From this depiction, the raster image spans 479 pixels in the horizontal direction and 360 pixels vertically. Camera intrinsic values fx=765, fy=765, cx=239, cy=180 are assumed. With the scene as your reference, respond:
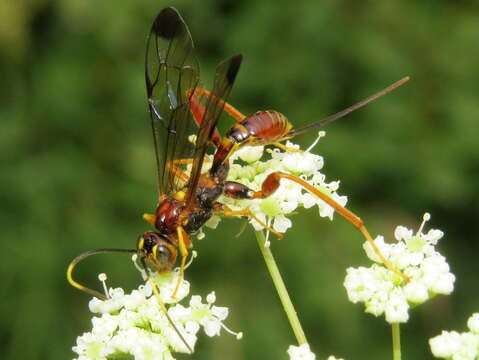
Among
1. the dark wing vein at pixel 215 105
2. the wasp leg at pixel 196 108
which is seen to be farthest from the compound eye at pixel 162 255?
the wasp leg at pixel 196 108

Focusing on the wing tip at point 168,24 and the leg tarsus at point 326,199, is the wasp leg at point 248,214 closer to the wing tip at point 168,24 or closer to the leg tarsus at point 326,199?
the leg tarsus at point 326,199

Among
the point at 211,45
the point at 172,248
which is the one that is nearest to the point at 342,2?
the point at 211,45

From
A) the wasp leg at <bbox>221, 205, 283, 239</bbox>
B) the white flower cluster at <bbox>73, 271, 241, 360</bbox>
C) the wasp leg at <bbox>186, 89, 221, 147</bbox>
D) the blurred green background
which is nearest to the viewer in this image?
the white flower cluster at <bbox>73, 271, 241, 360</bbox>

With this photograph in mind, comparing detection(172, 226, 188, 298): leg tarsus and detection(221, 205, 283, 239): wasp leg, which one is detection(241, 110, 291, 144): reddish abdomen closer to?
detection(221, 205, 283, 239): wasp leg

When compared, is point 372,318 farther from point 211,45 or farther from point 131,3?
point 131,3

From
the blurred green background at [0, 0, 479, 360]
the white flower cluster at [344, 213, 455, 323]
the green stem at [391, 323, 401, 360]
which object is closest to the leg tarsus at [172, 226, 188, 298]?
the white flower cluster at [344, 213, 455, 323]

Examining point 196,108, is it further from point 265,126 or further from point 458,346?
point 458,346

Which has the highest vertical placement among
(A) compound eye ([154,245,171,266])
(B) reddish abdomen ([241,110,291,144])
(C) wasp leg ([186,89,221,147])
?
(C) wasp leg ([186,89,221,147])
